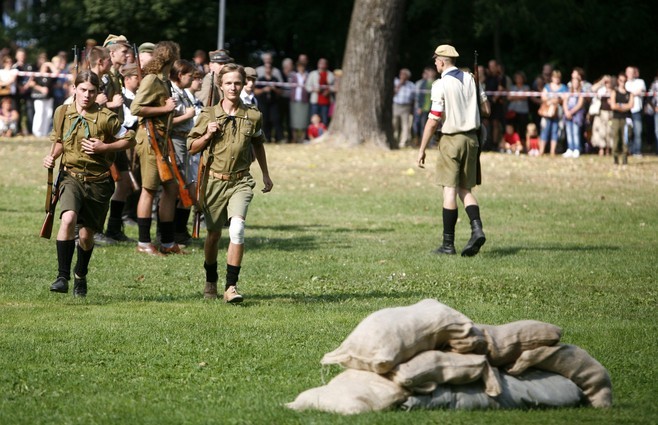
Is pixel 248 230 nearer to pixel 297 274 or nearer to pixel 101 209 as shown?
pixel 297 274

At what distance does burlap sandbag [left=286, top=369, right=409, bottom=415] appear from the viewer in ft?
20.9

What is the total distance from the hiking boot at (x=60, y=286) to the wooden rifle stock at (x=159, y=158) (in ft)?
9.29

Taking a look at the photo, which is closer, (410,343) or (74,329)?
(410,343)

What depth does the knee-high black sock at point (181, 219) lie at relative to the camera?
14094 mm

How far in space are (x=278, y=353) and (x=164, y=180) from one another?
503 cm

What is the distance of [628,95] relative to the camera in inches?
1038

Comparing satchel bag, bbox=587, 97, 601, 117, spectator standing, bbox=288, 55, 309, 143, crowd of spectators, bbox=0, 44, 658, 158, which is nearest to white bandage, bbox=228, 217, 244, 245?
crowd of spectators, bbox=0, 44, 658, 158

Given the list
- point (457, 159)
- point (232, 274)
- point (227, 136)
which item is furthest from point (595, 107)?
point (232, 274)

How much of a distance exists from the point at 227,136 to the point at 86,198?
126cm

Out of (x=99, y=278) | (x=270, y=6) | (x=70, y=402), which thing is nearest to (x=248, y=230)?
(x=99, y=278)

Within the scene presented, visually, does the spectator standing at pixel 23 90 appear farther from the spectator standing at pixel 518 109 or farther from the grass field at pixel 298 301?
the spectator standing at pixel 518 109

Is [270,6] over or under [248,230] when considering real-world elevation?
over

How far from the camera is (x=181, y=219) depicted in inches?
556

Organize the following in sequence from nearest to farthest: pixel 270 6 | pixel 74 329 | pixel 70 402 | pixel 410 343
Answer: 1. pixel 410 343
2. pixel 70 402
3. pixel 74 329
4. pixel 270 6
